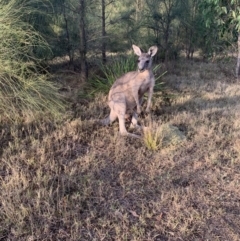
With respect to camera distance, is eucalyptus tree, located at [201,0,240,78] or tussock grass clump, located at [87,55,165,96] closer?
tussock grass clump, located at [87,55,165,96]

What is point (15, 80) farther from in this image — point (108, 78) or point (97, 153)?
point (108, 78)

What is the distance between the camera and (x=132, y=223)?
10.3 feet

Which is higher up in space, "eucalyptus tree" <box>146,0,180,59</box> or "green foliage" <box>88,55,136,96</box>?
"eucalyptus tree" <box>146,0,180,59</box>

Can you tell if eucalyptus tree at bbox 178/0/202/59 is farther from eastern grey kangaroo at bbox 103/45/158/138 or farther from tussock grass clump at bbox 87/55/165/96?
eastern grey kangaroo at bbox 103/45/158/138

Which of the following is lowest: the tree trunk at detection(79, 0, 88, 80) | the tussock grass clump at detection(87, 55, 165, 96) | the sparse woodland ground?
the sparse woodland ground

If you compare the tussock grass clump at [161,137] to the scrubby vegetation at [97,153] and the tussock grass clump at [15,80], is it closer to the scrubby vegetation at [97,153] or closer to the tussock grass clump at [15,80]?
the scrubby vegetation at [97,153]

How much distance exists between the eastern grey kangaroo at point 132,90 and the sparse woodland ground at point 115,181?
0.80 feet

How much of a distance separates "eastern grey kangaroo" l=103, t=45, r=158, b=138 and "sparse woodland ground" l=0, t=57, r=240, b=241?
245 mm

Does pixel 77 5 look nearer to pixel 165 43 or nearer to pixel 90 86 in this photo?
pixel 90 86

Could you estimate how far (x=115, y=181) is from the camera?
383 centimetres

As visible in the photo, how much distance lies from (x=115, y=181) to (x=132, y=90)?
1.78m

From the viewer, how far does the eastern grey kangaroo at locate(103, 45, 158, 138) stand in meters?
5.02

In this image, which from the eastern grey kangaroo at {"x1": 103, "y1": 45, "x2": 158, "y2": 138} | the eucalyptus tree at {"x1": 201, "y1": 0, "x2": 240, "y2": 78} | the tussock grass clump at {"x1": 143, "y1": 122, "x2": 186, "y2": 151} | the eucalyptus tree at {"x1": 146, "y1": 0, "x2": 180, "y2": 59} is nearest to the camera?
the tussock grass clump at {"x1": 143, "y1": 122, "x2": 186, "y2": 151}

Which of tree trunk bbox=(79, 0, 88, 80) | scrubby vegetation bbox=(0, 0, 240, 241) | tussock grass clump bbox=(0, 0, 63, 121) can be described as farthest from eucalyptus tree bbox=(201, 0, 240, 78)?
tussock grass clump bbox=(0, 0, 63, 121)
